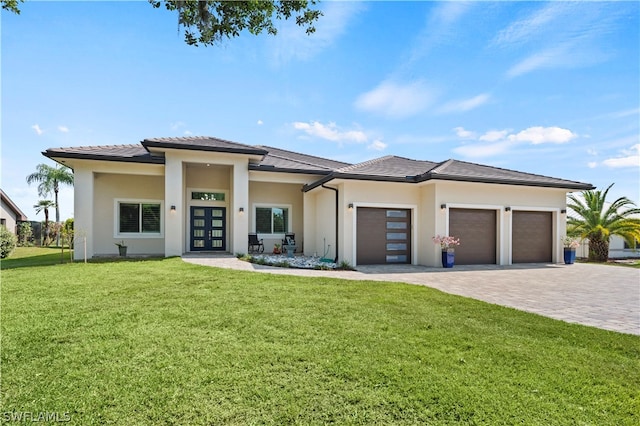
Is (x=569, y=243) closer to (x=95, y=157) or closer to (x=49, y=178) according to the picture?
(x=95, y=157)

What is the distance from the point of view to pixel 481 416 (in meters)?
2.65

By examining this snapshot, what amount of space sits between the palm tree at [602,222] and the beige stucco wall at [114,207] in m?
22.1

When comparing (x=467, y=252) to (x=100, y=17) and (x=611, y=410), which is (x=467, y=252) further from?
(x=100, y=17)

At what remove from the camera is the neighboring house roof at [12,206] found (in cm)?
2303

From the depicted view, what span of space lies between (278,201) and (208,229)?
369 centimetres

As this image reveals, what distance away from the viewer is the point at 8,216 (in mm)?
23906

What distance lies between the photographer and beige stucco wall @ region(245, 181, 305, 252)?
16.2m

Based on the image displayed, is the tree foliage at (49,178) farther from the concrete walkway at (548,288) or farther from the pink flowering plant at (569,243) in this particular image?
the pink flowering plant at (569,243)

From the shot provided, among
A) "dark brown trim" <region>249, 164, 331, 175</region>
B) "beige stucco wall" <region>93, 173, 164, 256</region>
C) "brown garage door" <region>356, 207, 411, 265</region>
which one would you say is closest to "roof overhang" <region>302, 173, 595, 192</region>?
"brown garage door" <region>356, 207, 411, 265</region>

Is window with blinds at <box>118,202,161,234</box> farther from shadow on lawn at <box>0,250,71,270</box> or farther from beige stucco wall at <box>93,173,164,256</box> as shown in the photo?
shadow on lawn at <box>0,250,71,270</box>

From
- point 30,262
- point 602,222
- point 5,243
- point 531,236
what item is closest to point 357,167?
point 531,236

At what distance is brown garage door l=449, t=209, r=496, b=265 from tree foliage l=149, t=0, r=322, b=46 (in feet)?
30.1

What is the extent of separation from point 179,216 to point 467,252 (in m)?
11.7

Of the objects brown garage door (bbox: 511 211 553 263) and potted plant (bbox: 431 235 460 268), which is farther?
brown garage door (bbox: 511 211 553 263)
